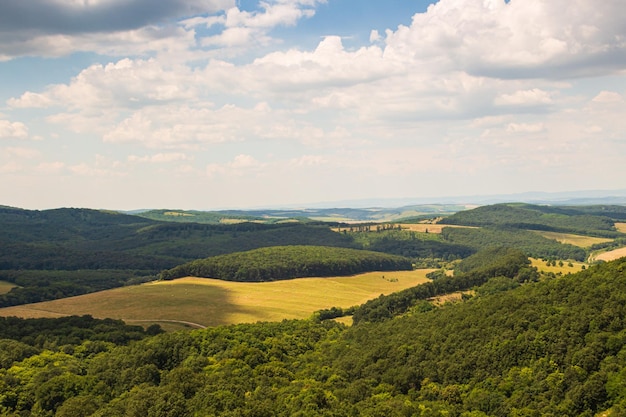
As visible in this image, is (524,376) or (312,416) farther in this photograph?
(524,376)

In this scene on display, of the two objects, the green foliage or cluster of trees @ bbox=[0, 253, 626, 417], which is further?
the green foliage

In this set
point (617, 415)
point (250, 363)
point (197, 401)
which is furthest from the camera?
point (250, 363)

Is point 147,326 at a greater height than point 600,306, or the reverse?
point 600,306

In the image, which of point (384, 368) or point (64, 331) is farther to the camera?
point (64, 331)

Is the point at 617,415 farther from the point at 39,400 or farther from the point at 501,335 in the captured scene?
the point at 39,400

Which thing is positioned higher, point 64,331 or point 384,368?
point 64,331

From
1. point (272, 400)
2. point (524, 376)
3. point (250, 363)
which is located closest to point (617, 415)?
point (524, 376)

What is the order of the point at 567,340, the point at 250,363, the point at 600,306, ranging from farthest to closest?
the point at 250,363 < the point at 600,306 < the point at 567,340

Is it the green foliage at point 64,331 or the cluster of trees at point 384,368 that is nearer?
the cluster of trees at point 384,368
